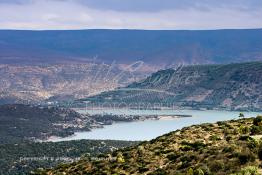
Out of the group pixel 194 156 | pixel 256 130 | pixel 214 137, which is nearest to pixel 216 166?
pixel 194 156

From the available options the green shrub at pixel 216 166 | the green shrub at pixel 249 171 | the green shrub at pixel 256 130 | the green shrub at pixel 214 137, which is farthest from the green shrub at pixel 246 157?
the green shrub at pixel 214 137

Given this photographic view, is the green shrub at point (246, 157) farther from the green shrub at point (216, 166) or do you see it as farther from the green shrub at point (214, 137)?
the green shrub at point (214, 137)

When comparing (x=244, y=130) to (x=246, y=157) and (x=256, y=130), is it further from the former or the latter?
(x=246, y=157)

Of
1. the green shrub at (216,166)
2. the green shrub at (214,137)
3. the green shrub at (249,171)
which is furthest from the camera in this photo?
the green shrub at (214,137)

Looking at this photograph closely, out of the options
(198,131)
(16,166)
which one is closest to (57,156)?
(16,166)

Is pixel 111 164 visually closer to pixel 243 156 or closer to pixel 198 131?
pixel 198 131

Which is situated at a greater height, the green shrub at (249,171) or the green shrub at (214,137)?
the green shrub at (249,171)

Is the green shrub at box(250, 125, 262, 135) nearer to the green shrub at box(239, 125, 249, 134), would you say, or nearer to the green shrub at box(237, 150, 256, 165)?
the green shrub at box(239, 125, 249, 134)

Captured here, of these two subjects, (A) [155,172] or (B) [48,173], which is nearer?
(A) [155,172]
